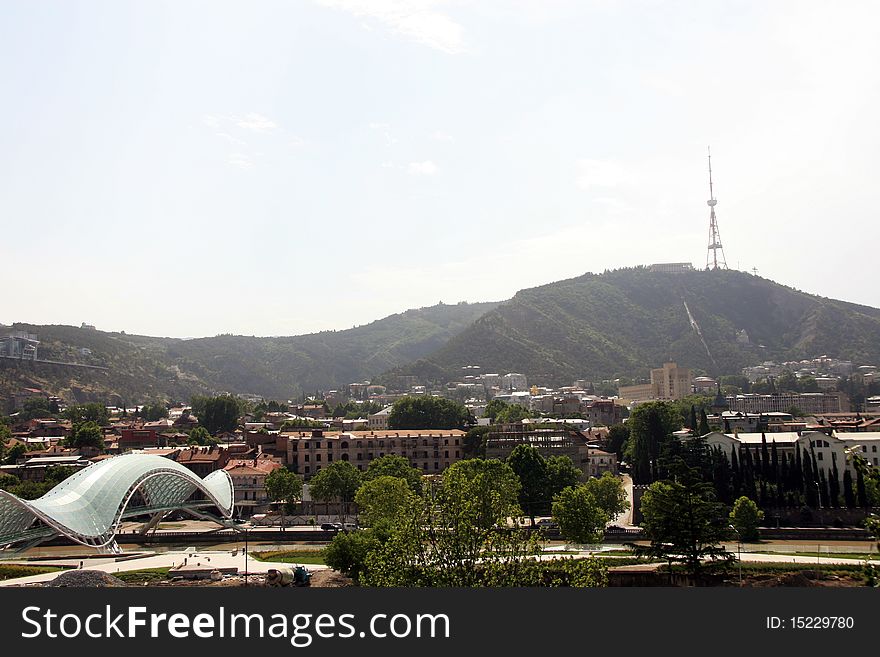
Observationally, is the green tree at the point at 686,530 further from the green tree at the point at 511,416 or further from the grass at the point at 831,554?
the green tree at the point at 511,416

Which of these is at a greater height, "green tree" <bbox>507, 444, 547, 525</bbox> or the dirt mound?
"green tree" <bbox>507, 444, 547, 525</bbox>

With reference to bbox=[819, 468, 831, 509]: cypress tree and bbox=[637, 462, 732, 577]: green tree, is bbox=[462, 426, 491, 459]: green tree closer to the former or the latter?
bbox=[819, 468, 831, 509]: cypress tree

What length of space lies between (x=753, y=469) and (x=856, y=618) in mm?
43640

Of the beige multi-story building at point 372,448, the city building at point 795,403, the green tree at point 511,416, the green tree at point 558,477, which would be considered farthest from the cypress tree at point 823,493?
the city building at point 795,403

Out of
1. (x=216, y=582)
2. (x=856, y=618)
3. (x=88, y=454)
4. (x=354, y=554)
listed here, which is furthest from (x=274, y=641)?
(x=88, y=454)

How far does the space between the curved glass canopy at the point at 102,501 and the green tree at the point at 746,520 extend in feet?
111

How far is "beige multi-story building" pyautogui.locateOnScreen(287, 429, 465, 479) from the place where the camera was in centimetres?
8162

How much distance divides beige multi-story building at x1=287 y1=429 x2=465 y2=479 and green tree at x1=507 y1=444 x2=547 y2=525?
19.3 meters

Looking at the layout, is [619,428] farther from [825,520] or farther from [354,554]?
[354,554]

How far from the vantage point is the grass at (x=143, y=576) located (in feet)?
135

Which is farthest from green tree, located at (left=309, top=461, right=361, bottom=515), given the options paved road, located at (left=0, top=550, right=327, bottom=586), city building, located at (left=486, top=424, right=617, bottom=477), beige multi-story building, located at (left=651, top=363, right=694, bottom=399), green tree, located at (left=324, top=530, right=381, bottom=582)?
beige multi-story building, located at (left=651, top=363, right=694, bottom=399)

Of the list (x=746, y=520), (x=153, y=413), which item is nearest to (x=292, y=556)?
(x=746, y=520)

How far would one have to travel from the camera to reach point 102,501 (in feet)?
168

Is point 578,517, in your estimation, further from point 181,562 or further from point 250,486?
point 250,486
